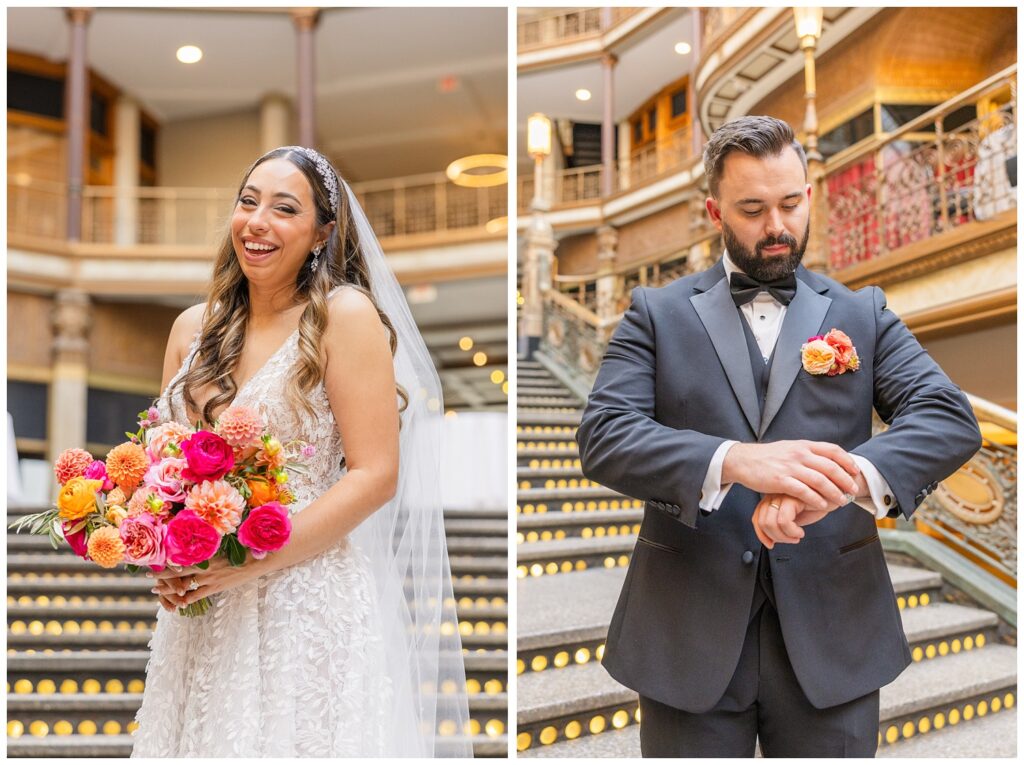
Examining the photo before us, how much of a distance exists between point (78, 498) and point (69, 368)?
8194 millimetres

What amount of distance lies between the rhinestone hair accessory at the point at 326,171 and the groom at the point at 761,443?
28.5 inches

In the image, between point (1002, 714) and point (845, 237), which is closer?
point (1002, 714)

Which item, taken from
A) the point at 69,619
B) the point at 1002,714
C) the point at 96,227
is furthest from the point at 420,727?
the point at 96,227

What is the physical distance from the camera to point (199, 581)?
142cm

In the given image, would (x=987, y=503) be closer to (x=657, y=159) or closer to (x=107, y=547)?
(x=657, y=159)

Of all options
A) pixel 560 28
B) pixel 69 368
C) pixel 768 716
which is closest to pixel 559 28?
pixel 560 28

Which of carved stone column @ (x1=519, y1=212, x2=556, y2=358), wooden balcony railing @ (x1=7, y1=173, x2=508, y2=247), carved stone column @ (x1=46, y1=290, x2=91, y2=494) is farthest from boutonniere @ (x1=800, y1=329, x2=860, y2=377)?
carved stone column @ (x1=46, y1=290, x2=91, y2=494)

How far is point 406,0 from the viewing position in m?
2.62

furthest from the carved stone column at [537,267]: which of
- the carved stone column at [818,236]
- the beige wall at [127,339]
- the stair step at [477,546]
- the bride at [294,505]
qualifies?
the beige wall at [127,339]

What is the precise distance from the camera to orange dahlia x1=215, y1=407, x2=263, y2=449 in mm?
1348

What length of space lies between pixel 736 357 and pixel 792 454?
Result: 0.25 metres

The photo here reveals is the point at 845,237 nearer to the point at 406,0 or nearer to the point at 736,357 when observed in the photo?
the point at 406,0

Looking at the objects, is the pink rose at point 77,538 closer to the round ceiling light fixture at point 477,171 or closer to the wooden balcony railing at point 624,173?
the wooden balcony railing at point 624,173

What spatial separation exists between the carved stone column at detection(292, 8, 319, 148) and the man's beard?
7.87 m
